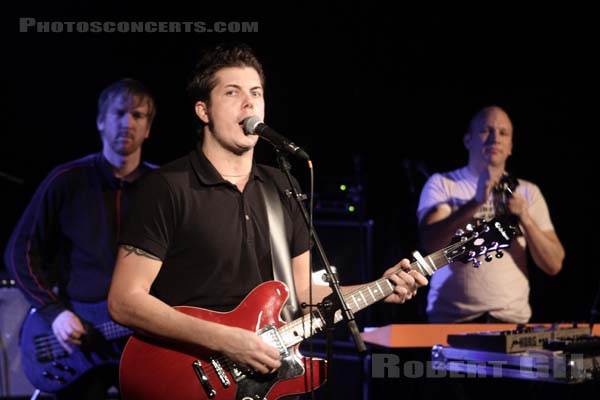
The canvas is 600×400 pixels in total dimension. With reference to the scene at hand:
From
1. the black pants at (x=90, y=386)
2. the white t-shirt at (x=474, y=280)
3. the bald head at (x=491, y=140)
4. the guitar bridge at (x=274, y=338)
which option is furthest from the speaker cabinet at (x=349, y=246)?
the guitar bridge at (x=274, y=338)

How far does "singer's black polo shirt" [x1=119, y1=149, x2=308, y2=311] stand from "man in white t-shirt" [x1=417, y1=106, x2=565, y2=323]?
1.57 m

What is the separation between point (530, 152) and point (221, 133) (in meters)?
3.65

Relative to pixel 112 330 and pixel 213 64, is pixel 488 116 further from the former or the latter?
pixel 112 330

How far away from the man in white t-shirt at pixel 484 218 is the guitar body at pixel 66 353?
2.01 m

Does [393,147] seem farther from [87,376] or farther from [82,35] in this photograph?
[87,376]

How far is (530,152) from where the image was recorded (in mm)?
6035

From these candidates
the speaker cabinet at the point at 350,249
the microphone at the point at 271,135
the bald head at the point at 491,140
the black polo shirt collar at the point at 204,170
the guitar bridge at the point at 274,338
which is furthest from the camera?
the speaker cabinet at the point at 350,249

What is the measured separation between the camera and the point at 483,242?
3.29 m

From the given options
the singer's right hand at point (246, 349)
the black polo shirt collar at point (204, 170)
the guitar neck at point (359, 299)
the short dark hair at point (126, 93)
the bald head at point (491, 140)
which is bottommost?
the singer's right hand at point (246, 349)

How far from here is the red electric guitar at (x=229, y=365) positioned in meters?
2.96

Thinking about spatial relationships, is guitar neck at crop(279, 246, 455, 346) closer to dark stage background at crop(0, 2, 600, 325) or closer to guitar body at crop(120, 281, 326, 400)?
guitar body at crop(120, 281, 326, 400)

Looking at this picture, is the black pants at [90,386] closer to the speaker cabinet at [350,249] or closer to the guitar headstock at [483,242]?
the speaker cabinet at [350,249]

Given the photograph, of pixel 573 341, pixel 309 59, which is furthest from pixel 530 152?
pixel 573 341

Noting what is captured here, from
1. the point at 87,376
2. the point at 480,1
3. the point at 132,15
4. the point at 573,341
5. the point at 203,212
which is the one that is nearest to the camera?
the point at 203,212
